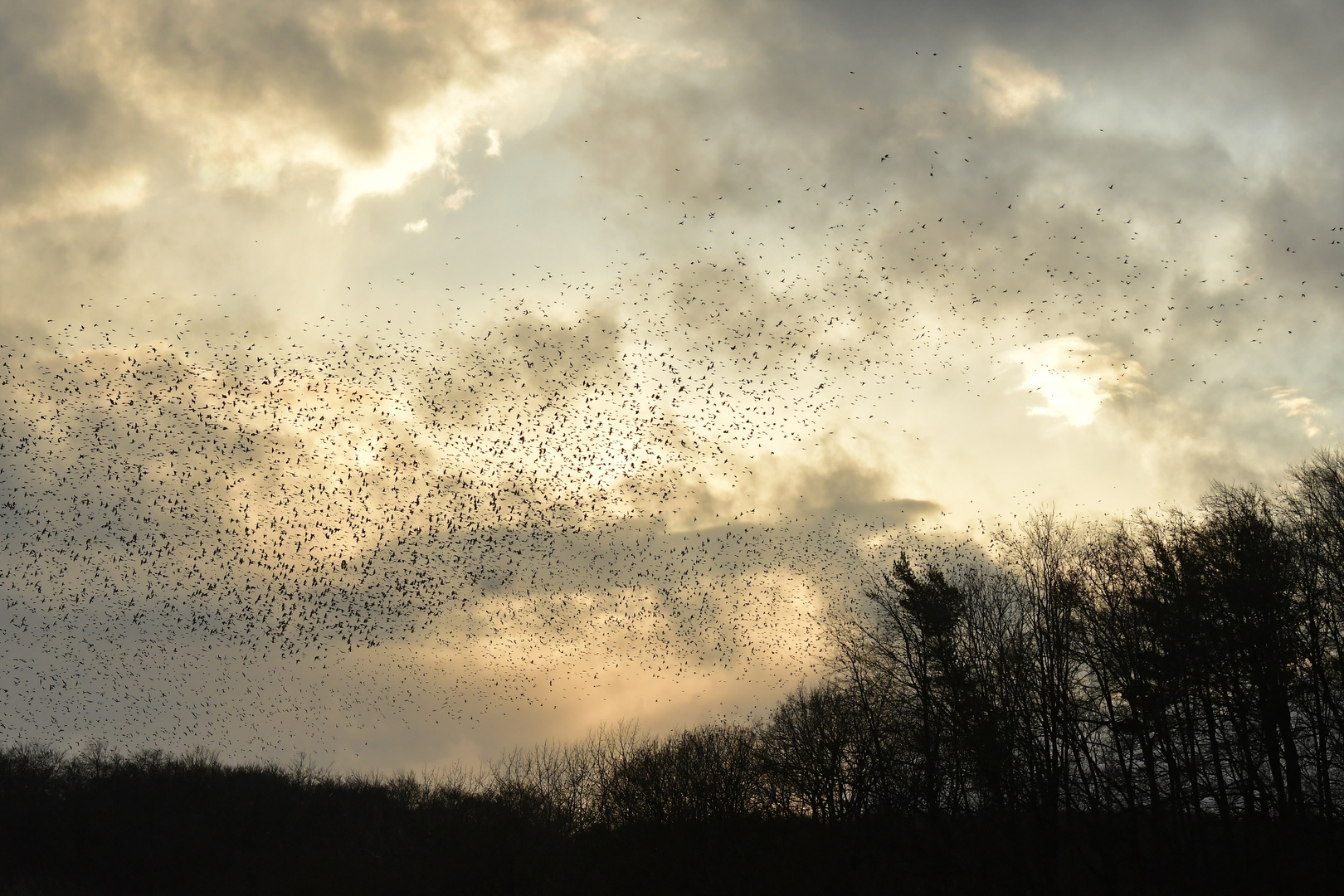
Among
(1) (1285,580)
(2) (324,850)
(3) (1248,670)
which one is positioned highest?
(1) (1285,580)

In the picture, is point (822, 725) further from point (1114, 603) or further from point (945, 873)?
point (1114, 603)

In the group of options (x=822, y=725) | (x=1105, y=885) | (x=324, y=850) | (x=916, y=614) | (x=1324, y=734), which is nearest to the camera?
(x=1324, y=734)

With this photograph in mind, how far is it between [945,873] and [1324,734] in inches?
463

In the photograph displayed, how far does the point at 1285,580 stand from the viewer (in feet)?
81.4

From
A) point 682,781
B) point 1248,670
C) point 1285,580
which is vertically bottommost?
point 682,781

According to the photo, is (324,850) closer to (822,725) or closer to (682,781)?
(682,781)

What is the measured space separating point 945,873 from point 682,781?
52.8 ft

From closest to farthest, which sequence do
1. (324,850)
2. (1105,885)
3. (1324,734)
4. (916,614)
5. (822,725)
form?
(1324,734) < (1105,885) < (916,614) < (822,725) < (324,850)

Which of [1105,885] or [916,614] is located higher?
[916,614]

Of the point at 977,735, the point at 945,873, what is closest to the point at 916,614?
the point at 977,735

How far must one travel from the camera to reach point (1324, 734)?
23875 mm

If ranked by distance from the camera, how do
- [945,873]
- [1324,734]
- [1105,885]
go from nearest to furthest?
[1324,734] < [1105,885] < [945,873]

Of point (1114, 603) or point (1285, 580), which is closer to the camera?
point (1285, 580)

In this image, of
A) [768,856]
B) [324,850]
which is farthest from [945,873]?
[324,850]
